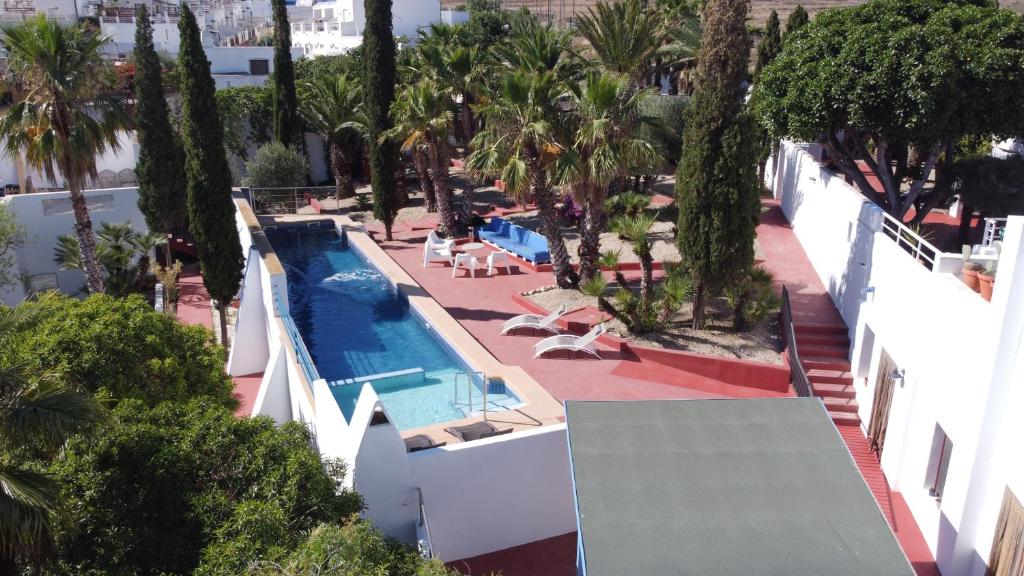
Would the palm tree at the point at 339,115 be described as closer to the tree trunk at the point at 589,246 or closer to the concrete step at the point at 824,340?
the tree trunk at the point at 589,246

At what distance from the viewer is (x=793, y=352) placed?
46.3ft

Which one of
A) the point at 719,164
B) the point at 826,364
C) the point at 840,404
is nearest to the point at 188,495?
the point at 719,164

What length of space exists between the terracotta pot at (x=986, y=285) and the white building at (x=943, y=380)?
14cm

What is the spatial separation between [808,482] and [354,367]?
399 inches

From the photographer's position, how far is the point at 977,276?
9.78 meters

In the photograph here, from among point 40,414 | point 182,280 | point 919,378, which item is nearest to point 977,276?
point 919,378

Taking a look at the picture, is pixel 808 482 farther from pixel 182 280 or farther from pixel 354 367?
pixel 182 280

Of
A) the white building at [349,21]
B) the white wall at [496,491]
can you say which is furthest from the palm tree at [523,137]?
the white building at [349,21]

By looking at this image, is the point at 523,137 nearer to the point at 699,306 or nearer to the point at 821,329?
the point at 699,306

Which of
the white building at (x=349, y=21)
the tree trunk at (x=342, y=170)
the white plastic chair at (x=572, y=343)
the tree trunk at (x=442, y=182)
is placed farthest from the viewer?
the white building at (x=349, y=21)

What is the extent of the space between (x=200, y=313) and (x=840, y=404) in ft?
52.6

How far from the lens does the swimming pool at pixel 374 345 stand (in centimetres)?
1370

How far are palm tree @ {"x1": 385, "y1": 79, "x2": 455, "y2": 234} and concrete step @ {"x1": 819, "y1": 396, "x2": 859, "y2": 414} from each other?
49.7ft

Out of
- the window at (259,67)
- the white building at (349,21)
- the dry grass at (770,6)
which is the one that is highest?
the dry grass at (770,6)
